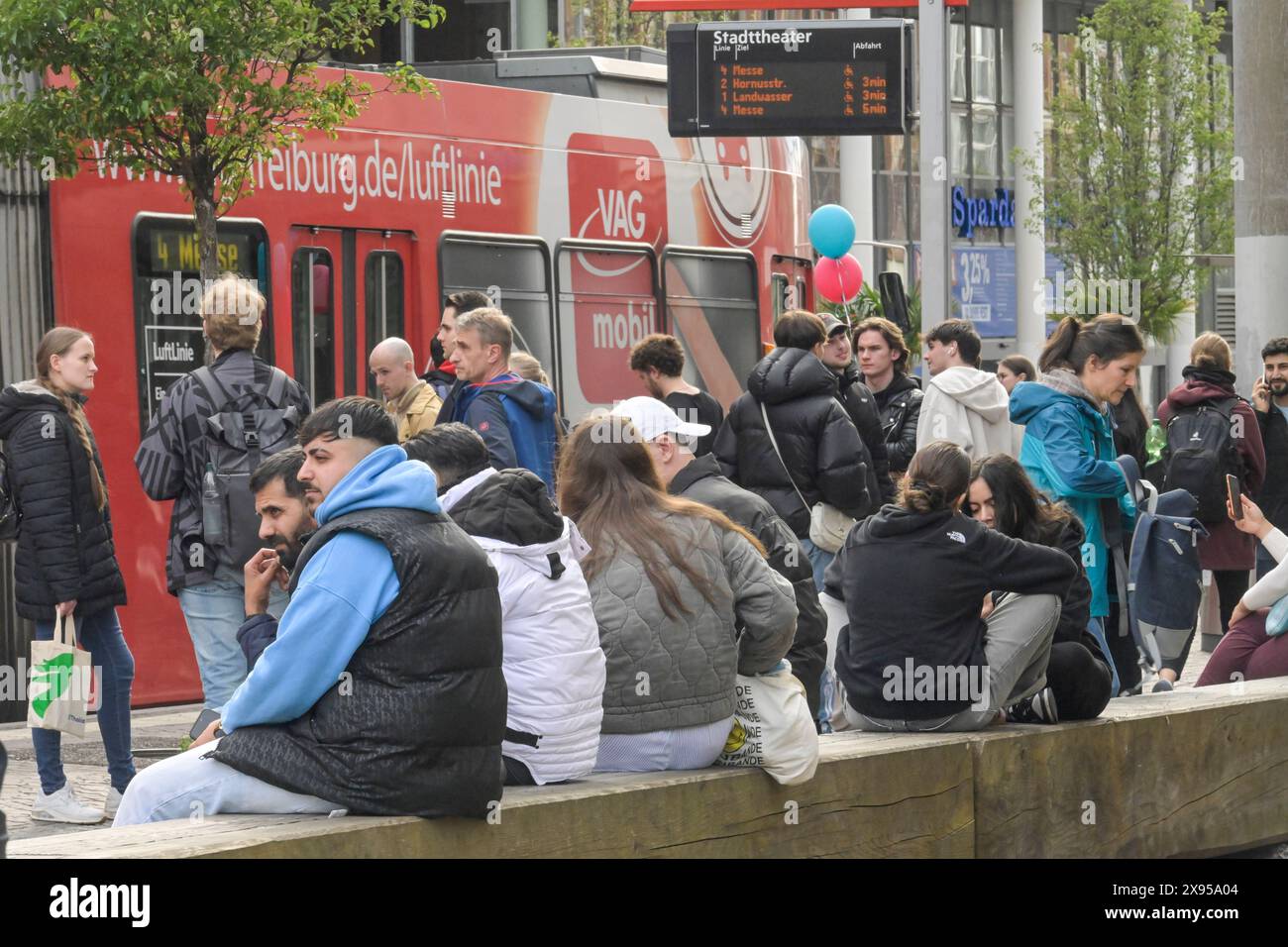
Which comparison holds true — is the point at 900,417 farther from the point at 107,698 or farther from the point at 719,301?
the point at 719,301

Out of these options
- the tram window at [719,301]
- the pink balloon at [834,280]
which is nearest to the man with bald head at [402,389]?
the tram window at [719,301]

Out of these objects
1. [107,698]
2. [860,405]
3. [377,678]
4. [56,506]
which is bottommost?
[107,698]

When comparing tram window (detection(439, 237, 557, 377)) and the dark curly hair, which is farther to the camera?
tram window (detection(439, 237, 557, 377))

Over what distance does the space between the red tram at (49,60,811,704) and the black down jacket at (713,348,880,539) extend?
305cm

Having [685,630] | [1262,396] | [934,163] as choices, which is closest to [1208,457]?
[1262,396]

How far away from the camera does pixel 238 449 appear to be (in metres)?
8.28

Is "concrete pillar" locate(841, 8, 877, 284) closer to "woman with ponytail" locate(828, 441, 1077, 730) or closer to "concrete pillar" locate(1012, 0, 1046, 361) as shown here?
"concrete pillar" locate(1012, 0, 1046, 361)

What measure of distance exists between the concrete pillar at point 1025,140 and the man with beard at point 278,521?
126 feet

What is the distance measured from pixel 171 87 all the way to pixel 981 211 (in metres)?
34.8

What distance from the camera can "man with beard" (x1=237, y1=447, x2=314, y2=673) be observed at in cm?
627

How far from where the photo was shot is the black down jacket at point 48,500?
27.2 ft

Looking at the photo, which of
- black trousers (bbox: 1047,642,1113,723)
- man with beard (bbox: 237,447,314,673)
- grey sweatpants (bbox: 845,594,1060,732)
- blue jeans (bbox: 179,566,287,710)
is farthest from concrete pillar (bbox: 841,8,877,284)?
man with beard (bbox: 237,447,314,673)

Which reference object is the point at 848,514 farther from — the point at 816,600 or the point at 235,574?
the point at 235,574
